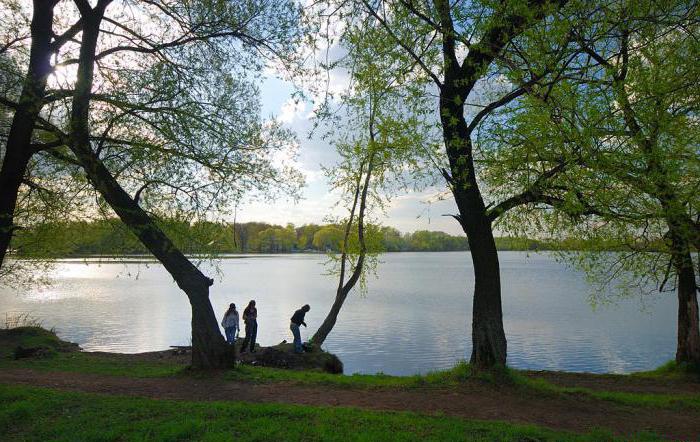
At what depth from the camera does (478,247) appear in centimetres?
1145

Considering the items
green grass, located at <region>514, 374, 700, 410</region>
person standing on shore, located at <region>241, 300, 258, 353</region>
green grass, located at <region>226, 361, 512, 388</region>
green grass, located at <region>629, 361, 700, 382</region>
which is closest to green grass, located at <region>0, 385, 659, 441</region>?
green grass, located at <region>226, 361, 512, 388</region>

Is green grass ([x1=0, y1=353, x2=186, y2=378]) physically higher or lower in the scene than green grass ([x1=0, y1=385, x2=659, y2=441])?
lower

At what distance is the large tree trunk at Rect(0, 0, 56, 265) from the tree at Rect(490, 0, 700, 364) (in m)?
9.72

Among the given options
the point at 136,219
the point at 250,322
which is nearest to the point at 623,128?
Result: the point at 136,219

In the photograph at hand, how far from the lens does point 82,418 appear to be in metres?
7.76

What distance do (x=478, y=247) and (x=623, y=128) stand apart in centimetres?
382

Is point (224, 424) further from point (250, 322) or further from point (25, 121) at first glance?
point (250, 322)

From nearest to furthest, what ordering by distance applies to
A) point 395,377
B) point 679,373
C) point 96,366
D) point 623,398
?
point 623,398, point 395,377, point 96,366, point 679,373

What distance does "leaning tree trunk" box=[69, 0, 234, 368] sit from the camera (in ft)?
35.6

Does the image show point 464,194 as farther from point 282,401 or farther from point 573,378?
point 573,378

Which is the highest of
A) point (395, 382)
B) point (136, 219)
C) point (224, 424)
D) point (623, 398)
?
point (136, 219)

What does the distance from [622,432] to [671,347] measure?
19.5m

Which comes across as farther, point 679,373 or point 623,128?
point 679,373

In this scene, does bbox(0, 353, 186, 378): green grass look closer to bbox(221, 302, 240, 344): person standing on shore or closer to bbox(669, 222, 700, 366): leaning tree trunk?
bbox(221, 302, 240, 344): person standing on shore
